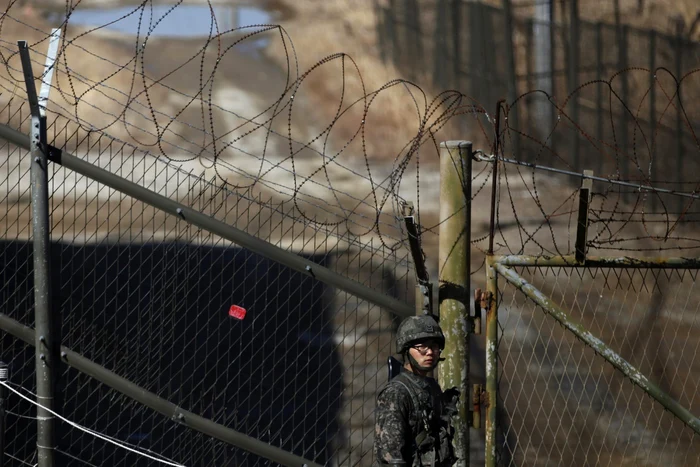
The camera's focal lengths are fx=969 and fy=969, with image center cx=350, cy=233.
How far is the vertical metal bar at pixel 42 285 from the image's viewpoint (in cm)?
372

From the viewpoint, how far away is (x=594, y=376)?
7.22 meters

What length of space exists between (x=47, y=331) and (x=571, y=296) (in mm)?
5708

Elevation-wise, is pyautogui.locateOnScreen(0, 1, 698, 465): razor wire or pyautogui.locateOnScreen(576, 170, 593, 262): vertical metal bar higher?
pyautogui.locateOnScreen(576, 170, 593, 262): vertical metal bar

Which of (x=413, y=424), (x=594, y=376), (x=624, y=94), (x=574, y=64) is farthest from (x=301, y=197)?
(x=413, y=424)

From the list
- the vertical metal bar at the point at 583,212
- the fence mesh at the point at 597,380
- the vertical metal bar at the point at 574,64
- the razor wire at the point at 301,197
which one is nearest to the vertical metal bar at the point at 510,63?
the razor wire at the point at 301,197

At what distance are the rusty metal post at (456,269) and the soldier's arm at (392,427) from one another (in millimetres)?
525

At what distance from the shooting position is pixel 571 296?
336 inches

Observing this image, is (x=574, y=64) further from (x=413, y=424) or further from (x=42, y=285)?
(x=42, y=285)

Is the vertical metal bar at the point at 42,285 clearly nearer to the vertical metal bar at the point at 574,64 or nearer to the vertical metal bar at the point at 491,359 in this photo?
the vertical metal bar at the point at 491,359

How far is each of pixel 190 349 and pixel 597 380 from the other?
9.68 feet

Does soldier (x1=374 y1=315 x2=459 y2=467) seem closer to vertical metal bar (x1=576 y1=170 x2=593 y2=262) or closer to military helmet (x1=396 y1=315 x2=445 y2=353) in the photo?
military helmet (x1=396 y1=315 x2=445 y2=353)

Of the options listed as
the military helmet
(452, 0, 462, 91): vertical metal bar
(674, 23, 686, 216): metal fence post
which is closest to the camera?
the military helmet

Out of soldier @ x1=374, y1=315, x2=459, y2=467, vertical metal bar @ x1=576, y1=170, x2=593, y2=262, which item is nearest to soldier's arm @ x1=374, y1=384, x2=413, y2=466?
soldier @ x1=374, y1=315, x2=459, y2=467

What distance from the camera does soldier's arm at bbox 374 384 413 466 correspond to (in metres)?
3.41
